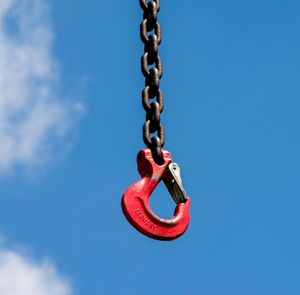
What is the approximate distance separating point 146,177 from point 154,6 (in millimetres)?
807

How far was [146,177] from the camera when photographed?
109 ft

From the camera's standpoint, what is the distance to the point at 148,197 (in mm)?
33281

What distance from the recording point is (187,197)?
110 feet

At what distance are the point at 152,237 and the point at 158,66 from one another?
2.66 ft

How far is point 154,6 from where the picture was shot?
33.4 meters

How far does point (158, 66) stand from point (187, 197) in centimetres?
64

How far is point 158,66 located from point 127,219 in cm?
75

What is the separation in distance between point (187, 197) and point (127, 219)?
411mm

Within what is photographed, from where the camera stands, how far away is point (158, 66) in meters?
33.3

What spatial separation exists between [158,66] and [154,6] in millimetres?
299

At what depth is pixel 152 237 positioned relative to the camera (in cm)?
3319

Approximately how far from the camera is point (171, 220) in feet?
109

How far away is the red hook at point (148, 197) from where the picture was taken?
109ft

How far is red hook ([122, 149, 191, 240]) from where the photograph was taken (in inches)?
1307
